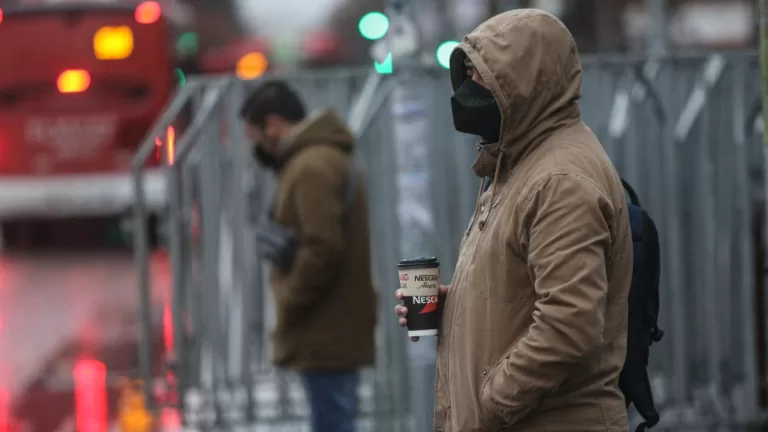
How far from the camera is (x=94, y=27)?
14.2 metres

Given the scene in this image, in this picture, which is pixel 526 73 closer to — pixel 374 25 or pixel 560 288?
pixel 560 288

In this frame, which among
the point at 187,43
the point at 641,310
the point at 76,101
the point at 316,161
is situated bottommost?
the point at 641,310

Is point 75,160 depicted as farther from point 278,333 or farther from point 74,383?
point 278,333

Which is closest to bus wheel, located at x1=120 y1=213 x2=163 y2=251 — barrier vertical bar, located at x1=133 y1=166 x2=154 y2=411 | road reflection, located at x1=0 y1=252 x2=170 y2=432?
road reflection, located at x1=0 y1=252 x2=170 y2=432

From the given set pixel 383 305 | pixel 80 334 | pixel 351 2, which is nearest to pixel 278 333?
pixel 383 305

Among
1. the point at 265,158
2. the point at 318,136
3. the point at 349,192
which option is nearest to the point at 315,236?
the point at 349,192

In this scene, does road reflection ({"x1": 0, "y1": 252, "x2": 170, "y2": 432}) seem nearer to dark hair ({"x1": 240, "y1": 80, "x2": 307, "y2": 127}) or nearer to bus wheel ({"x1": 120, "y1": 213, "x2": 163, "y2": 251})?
bus wheel ({"x1": 120, "y1": 213, "x2": 163, "y2": 251})

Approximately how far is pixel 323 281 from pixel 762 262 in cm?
225

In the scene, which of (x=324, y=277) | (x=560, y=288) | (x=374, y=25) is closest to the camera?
(x=560, y=288)

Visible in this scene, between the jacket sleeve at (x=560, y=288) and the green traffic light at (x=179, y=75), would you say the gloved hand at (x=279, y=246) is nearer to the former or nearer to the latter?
the jacket sleeve at (x=560, y=288)

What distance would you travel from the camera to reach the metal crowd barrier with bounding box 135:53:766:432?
5.73 meters

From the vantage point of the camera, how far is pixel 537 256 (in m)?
2.87

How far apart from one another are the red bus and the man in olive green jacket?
349 inches

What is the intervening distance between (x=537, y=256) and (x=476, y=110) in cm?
42
